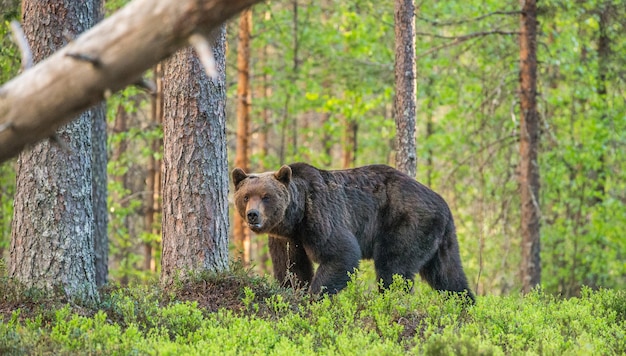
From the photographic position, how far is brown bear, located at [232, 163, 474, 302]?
868cm

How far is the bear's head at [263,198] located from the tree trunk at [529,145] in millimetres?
6423

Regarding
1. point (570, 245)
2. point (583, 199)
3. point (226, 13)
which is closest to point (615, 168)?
point (583, 199)

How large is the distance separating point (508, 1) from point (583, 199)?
5.63 meters

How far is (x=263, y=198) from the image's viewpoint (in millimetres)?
8758

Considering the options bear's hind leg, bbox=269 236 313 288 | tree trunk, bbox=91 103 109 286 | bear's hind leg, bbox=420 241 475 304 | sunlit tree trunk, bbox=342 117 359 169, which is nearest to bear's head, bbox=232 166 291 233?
bear's hind leg, bbox=269 236 313 288

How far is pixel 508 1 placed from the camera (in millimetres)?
17266

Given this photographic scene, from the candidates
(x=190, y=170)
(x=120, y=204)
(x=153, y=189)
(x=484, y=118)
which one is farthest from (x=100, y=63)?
(x=153, y=189)

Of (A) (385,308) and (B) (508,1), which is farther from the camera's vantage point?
(B) (508,1)

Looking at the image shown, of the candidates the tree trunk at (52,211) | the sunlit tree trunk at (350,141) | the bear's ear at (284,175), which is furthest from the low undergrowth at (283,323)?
the sunlit tree trunk at (350,141)

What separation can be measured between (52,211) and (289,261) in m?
3.14

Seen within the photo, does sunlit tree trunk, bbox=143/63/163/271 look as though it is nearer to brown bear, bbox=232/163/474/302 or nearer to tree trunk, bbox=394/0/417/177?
tree trunk, bbox=394/0/417/177

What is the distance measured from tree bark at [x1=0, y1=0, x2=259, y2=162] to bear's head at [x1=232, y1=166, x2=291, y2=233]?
15.1 feet

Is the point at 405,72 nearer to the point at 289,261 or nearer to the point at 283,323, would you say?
the point at 289,261

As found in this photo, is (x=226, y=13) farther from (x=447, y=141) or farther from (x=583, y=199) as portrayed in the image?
(x=583, y=199)
